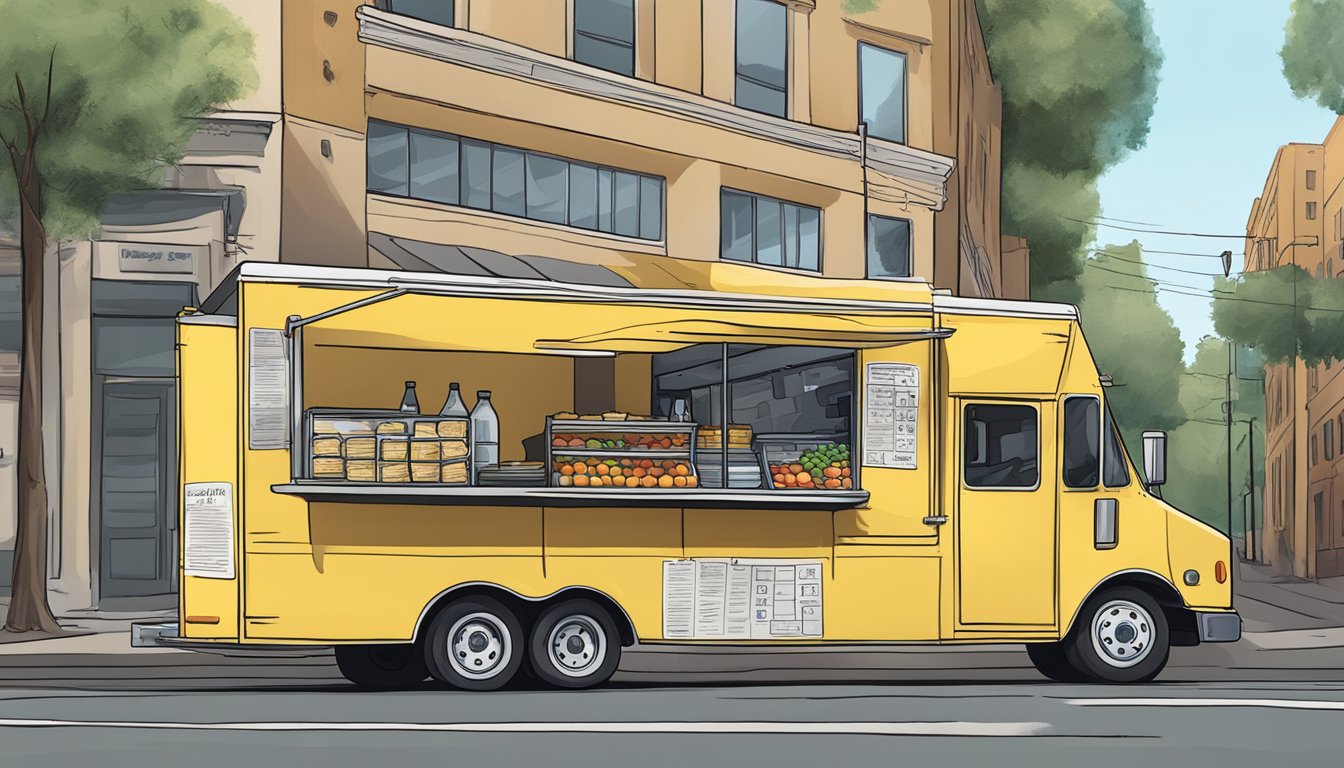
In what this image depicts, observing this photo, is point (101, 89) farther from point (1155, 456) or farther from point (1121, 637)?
point (1121, 637)

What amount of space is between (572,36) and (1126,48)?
1606 centimetres

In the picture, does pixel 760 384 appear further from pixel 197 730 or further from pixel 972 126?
pixel 972 126

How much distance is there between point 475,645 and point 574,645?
69cm

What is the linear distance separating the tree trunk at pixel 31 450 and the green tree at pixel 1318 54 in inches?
1032

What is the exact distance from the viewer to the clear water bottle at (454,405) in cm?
1170

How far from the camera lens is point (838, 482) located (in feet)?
40.3

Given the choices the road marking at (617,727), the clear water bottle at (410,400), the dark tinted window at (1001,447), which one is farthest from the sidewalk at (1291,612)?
the clear water bottle at (410,400)

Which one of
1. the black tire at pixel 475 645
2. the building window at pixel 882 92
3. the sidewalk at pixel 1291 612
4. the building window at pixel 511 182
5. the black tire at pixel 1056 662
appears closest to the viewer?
the black tire at pixel 475 645

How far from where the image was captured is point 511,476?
11688 mm

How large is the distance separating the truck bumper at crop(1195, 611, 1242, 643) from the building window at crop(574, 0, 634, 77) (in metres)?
14.3

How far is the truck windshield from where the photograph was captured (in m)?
12.8

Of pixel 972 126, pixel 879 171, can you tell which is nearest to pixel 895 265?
pixel 879 171

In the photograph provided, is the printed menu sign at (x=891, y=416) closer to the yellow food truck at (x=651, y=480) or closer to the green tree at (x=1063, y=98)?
the yellow food truck at (x=651, y=480)

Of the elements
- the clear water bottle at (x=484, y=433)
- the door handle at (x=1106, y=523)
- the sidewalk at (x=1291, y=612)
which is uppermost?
the clear water bottle at (x=484, y=433)
